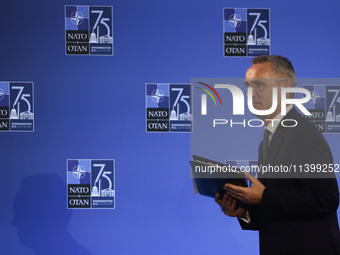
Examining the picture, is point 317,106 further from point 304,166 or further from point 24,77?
point 24,77

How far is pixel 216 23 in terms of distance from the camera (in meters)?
2.23

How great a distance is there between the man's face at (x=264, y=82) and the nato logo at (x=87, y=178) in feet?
4.00

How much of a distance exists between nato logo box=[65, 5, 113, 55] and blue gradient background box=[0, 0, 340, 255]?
0.04 m

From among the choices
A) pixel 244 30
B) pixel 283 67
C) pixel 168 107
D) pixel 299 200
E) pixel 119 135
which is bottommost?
pixel 299 200

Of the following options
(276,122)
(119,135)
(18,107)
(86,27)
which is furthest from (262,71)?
(18,107)

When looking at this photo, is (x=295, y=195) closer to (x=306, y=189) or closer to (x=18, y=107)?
(x=306, y=189)

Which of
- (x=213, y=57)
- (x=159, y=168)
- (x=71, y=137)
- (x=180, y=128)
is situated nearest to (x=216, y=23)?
(x=213, y=57)

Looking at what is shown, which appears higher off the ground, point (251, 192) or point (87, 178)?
point (251, 192)

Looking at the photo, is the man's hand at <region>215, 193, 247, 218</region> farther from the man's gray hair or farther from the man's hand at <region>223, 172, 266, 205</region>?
the man's gray hair

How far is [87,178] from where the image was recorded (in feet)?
7.20

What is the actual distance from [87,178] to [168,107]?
0.75 metres

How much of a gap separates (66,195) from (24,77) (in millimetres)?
878

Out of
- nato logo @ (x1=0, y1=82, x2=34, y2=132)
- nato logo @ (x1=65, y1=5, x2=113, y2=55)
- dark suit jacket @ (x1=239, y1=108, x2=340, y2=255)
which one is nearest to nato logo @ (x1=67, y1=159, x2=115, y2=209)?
nato logo @ (x1=0, y1=82, x2=34, y2=132)

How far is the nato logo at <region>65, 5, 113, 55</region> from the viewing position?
2.21m
